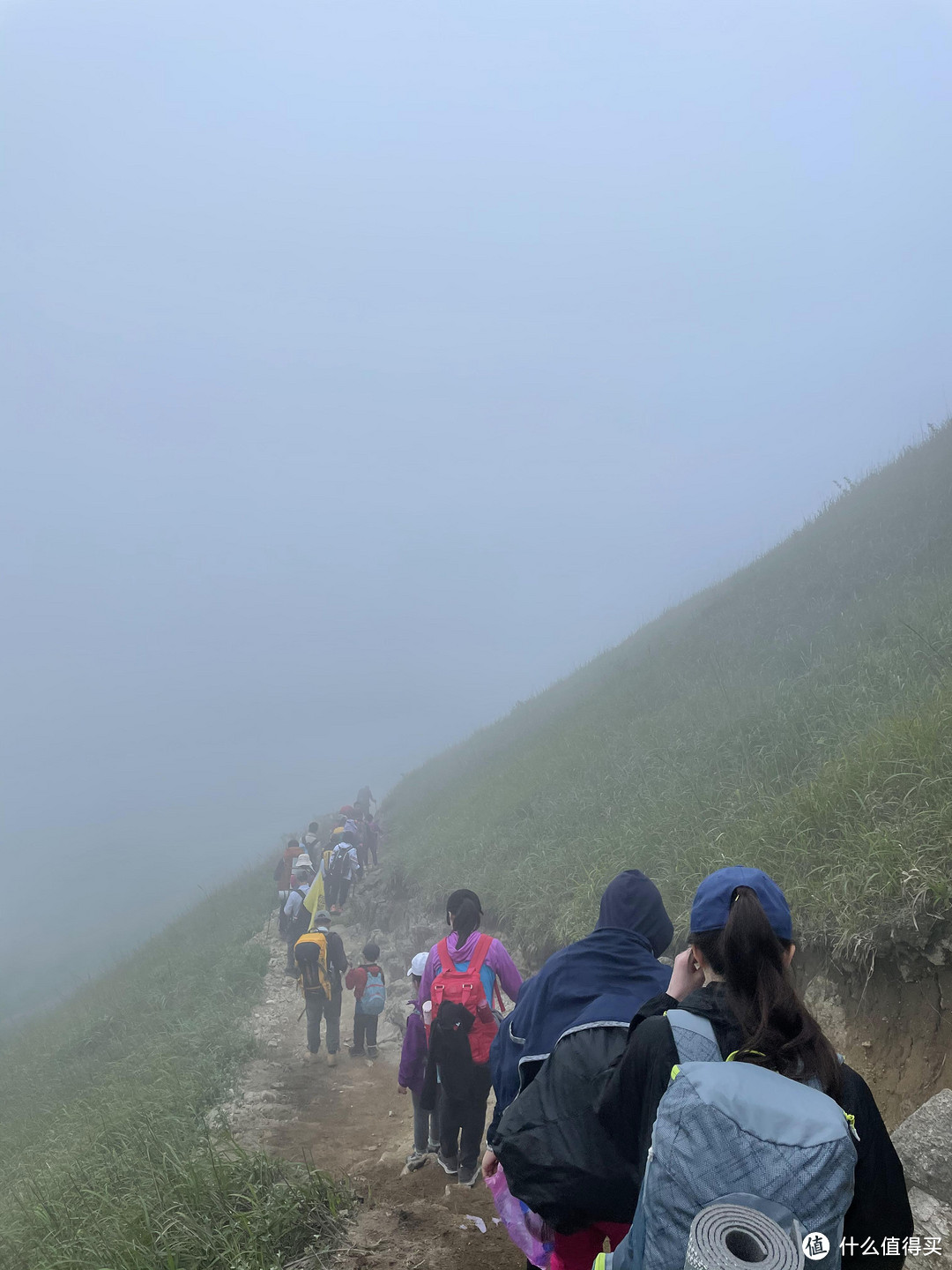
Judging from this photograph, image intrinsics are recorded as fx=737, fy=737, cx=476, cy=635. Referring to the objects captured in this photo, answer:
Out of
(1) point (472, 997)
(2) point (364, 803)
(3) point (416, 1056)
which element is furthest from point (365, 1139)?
(2) point (364, 803)

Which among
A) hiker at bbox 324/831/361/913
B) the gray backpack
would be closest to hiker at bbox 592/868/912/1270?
the gray backpack

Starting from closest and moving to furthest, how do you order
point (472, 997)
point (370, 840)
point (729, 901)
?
point (729, 901) < point (472, 997) < point (370, 840)

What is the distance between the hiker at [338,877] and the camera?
56.4 ft

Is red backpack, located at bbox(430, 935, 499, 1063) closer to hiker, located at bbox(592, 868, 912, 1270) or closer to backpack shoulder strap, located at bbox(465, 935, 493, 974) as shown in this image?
backpack shoulder strap, located at bbox(465, 935, 493, 974)

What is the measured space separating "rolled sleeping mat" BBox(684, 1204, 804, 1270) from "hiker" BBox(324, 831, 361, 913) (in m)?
16.4

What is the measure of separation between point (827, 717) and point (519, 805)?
22.2ft

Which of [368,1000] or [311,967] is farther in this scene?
[311,967]

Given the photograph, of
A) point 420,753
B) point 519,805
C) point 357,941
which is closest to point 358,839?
point 357,941

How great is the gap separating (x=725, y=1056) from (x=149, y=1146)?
652 cm

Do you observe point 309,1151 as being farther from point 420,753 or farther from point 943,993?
point 420,753

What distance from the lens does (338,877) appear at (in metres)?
17.3

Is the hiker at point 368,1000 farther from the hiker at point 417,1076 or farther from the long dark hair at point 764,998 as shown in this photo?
the long dark hair at point 764,998

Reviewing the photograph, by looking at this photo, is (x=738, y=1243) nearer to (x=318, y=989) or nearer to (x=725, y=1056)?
(x=725, y=1056)

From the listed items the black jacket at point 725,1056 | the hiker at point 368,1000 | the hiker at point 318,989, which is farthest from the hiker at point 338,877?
the black jacket at point 725,1056
